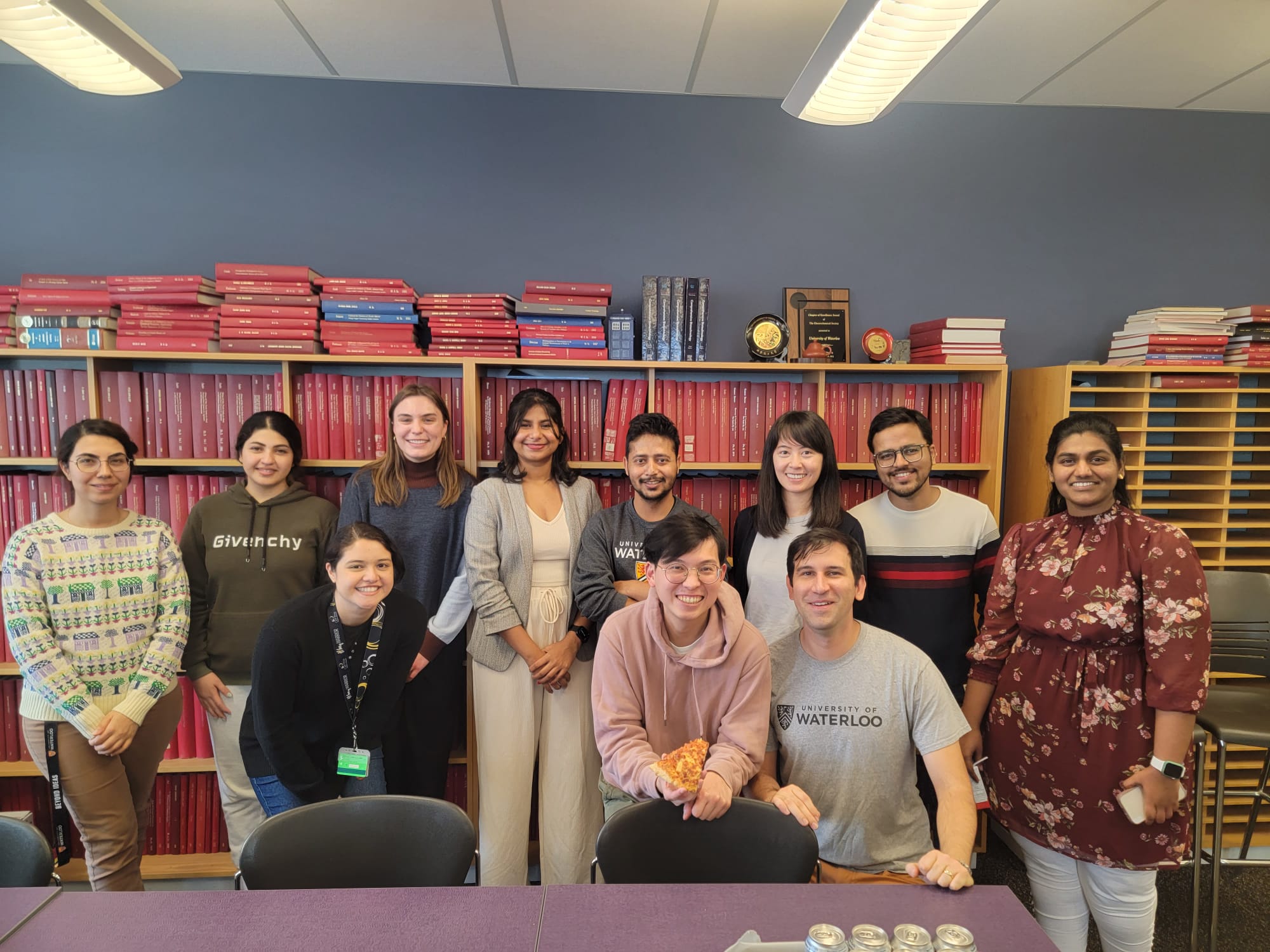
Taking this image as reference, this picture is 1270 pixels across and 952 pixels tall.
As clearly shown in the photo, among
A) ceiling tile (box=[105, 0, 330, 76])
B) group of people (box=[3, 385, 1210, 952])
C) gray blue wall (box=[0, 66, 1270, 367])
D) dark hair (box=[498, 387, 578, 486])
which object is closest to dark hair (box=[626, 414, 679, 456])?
group of people (box=[3, 385, 1210, 952])

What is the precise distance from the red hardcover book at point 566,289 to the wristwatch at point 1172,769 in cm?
229

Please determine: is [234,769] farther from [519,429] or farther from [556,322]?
[556,322]

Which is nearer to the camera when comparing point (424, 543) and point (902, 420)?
point (902, 420)

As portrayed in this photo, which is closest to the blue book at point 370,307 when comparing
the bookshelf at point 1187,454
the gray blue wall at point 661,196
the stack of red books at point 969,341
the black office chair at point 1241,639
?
the gray blue wall at point 661,196

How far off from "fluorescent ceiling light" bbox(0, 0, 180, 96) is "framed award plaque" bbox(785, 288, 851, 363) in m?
2.31

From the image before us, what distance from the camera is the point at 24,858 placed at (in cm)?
139

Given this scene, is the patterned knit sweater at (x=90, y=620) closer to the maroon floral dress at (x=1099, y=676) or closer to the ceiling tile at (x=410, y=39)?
the ceiling tile at (x=410, y=39)

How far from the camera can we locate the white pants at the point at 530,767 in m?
2.45

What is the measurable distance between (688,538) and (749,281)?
1.79 m

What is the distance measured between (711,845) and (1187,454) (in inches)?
114

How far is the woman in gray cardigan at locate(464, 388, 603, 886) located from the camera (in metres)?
2.42

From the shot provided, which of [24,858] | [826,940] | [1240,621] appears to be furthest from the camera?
[1240,621]

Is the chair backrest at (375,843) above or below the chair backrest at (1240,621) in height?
below

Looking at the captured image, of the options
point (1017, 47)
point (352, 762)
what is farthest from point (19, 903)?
point (1017, 47)
